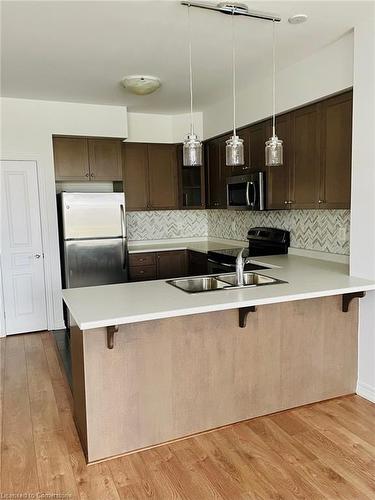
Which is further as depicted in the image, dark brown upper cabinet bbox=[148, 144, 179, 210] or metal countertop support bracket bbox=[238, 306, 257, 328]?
dark brown upper cabinet bbox=[148, 144, 179, 210]

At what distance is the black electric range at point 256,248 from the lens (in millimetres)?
4129

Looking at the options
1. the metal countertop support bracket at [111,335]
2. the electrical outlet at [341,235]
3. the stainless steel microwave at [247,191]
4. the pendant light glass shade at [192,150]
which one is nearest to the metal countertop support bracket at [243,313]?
the metal countertop support bracket at [111,335]

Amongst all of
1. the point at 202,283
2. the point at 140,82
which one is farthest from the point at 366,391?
the point at 140,82

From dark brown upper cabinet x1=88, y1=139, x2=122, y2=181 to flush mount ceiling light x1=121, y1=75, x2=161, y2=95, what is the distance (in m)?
1.17

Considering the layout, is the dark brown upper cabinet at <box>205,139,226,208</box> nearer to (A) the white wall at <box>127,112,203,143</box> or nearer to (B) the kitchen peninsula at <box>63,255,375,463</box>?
(A) the white wall at <box>127,112,203,143</box>

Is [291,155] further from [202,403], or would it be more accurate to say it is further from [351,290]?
Answer: [202,403]

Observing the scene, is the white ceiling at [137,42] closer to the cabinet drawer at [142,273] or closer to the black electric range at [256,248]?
the black electric range at [256,248]

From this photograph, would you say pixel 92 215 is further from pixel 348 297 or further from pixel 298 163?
pixel 348 297

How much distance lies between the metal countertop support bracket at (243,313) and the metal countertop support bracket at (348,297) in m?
0.73

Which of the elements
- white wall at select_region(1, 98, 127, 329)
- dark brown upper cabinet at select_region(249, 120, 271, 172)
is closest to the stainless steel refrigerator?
white wall at select_region(1, 98, 127, 329)

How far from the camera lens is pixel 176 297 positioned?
237cm

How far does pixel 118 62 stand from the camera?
3.23 metres

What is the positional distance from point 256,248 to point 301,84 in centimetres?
181

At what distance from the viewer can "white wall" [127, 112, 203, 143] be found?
16.7 ft
